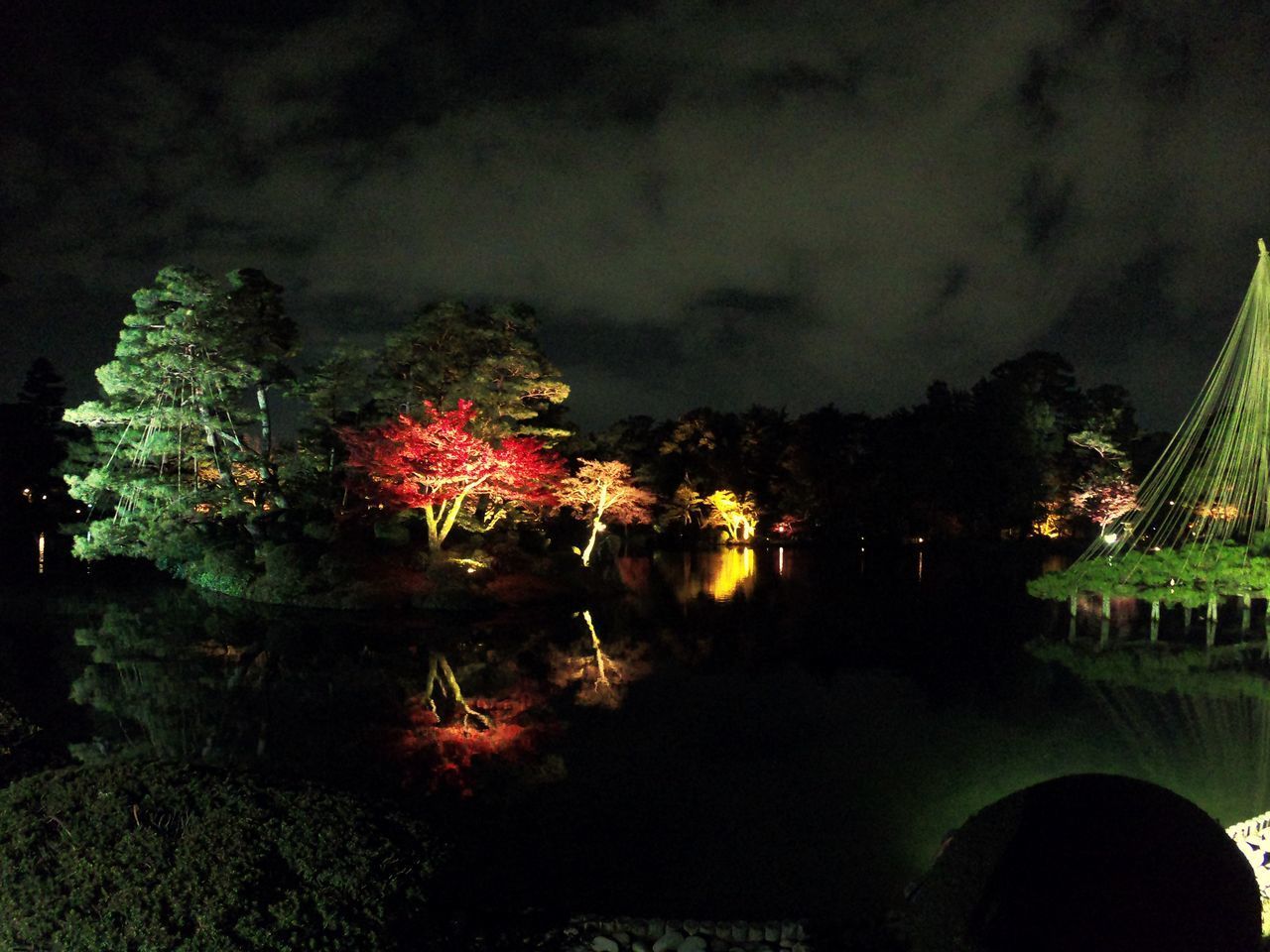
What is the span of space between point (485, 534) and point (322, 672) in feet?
34.3

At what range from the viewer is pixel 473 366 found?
2297 cm

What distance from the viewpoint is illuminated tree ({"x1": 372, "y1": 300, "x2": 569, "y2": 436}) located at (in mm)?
22234

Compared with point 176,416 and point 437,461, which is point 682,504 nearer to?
point 437,461

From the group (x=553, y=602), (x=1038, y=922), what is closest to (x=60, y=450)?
(x=553, y=602)

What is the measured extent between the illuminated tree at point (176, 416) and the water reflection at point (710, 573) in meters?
12.0

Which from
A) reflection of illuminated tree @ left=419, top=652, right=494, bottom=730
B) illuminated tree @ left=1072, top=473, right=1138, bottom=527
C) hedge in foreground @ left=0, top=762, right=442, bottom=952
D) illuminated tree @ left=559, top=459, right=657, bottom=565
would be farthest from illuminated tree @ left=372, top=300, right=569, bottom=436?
illuminated tree @ left=1072, top=473, right=1138, bottom=527

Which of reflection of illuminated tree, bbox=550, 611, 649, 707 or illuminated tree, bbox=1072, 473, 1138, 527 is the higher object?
illuminated tree, bbox=1072, 473, 1138, 527

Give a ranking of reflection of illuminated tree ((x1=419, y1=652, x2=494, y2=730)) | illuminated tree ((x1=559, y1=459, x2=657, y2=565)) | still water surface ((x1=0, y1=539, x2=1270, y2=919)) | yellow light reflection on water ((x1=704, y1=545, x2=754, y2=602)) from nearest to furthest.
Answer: still water surface ((x1=0, y1=539, x2=1270, y2=919)) < reflection of illuminated tree ((x1=419, y1=652, x2=494, y2=730)) < yellow light reflection on water ((x1=704, y1=545, x2=754, y2=602)) < illuminated tree ((x1=559, y1=459, x2=657, y2=565))

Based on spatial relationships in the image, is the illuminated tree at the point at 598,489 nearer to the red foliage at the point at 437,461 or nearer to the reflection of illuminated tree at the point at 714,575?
the reflection of illuminated tree at the point at 714,575

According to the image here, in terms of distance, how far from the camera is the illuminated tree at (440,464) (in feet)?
66.1

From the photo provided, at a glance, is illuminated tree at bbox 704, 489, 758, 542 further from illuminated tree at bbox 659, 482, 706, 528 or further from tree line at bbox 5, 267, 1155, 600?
tree line at bbox 5, 267, 1155, 600

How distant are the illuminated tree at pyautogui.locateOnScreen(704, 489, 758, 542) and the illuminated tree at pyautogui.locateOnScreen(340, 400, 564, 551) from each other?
21.1m

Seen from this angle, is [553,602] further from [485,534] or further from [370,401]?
[370,401]

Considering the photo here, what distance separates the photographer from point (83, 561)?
28.6m
